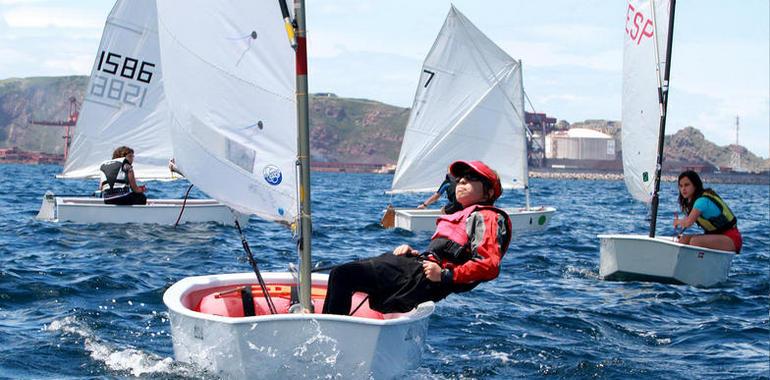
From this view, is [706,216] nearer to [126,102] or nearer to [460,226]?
[460,226]

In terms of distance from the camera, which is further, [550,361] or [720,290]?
[720,290]

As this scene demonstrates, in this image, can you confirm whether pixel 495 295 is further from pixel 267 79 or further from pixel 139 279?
pixel 267 79

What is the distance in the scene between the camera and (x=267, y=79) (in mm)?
6484

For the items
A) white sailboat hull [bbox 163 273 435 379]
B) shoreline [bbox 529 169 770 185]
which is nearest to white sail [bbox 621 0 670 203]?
white sailboat hull [bbox 163 273 435 379]

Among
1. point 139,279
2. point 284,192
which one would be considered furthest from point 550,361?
point 139,279

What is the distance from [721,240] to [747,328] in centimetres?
293

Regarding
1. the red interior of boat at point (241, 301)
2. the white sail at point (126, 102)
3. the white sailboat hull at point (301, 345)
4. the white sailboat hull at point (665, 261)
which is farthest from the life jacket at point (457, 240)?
the white sail at point (126, 102)

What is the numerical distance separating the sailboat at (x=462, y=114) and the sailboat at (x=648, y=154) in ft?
24.4

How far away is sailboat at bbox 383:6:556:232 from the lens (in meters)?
23.7

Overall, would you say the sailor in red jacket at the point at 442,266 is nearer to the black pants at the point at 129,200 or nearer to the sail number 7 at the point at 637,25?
the sail number 7 at the point at 637,25

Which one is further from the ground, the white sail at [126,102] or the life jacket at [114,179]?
the white sail at [126,102]

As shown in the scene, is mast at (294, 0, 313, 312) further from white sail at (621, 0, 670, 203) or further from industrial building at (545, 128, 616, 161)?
industrial building at (545, 128, 616, 161)

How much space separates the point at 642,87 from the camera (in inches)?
611

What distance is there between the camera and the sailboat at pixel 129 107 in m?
19.8
